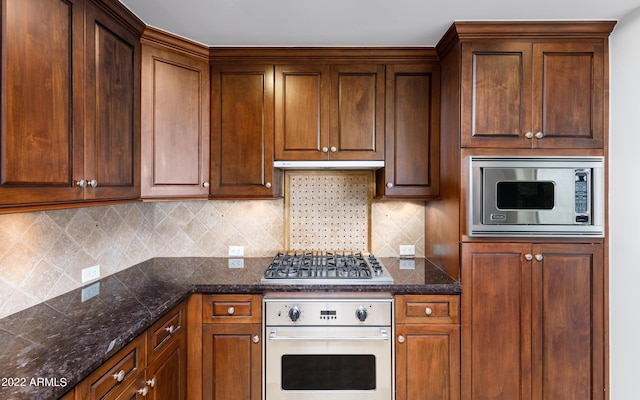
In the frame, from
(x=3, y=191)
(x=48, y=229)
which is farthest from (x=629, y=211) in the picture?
(x=48, y=229)

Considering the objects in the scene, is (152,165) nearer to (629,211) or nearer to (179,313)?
(179,313)

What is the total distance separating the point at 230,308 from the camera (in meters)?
1.89

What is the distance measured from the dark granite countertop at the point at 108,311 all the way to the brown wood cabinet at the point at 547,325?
341 mm

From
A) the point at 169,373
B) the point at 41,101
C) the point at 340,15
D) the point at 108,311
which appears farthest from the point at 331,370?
the point at 340,15

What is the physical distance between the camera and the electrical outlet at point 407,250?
8.38ft

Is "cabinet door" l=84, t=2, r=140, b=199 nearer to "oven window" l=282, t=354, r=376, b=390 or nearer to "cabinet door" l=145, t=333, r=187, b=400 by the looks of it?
"cabinet door" l=145, t=333, r=187, b=400

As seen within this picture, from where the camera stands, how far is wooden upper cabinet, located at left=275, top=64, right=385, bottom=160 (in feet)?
7.22

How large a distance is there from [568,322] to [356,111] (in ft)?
5.71

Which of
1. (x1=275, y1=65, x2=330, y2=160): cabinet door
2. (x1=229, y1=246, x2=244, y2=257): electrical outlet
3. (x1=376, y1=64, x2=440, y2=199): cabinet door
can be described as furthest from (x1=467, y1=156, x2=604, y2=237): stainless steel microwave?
(x1=229, y1=246, x2=244, y2=257): electrical outlet

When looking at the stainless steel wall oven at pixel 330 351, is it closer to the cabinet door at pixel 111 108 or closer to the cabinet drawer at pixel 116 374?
the cabinet drawer at pixel 116 374


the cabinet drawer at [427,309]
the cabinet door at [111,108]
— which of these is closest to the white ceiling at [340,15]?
the cabinet door at [111,108]

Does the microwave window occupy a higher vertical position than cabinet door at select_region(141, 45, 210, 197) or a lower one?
lower

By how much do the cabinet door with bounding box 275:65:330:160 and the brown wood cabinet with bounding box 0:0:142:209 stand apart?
2.77ft

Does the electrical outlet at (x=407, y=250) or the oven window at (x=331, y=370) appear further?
the electrical outlet at (x=407, y=250)
